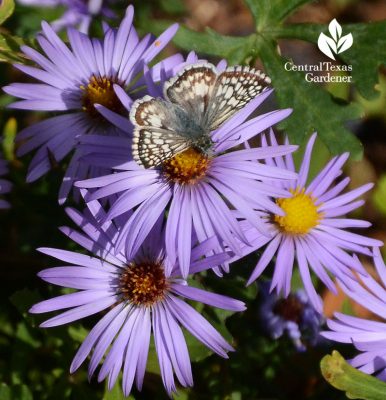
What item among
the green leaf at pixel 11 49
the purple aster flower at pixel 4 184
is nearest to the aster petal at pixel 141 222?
the purple aster flower at pixel 4 184

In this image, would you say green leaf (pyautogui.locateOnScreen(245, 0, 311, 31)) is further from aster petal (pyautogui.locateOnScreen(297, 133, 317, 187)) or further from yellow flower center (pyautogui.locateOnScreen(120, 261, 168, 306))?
yellow flower center (pyautogui.locateOnScreen(120, 261, 168, 306))

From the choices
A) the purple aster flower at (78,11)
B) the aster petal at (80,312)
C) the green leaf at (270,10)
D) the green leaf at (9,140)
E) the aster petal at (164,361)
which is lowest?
the aster petal at (164,361)

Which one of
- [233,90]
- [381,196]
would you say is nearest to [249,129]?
[233,90]

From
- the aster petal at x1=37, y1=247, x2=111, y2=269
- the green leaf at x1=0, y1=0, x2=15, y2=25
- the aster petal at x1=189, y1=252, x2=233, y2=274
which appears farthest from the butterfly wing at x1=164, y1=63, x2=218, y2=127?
the green leaf at x1=0, y1=0, x2=15, y2=25

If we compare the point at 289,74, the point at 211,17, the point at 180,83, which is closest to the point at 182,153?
the point at 180,83

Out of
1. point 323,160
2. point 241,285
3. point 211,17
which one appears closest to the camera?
point 241,285

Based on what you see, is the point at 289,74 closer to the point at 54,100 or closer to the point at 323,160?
the point at 323,160

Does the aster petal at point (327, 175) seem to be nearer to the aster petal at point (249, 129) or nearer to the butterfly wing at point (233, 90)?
the aster petal at point (249, 129)
